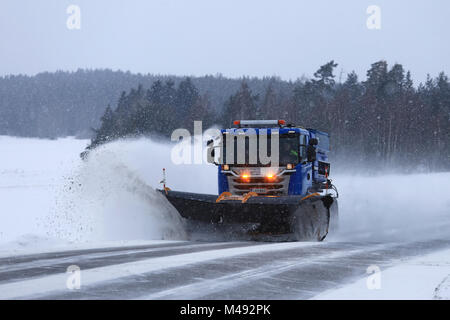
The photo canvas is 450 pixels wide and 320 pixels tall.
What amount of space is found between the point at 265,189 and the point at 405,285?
6.48m

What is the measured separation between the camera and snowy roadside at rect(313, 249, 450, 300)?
17.5 ft

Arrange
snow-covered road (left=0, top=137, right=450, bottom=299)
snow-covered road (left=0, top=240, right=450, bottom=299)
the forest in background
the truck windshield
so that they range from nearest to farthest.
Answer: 1. snow-covered road (left=0, top=240, right=450, bottom=299)
2. snow-covered road (left=0, top=137, right=450, bottom=299)
3. the truck windshield
4. the forest in background

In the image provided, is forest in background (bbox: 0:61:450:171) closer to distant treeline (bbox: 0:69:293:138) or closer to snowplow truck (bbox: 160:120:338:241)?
snowplow truck (bbox: 160:120:338:241)

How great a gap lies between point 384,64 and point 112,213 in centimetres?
6760

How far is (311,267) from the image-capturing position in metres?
7.27

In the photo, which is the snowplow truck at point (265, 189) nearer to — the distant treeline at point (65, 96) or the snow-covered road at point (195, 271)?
the snow-covered road at point (195, 271)

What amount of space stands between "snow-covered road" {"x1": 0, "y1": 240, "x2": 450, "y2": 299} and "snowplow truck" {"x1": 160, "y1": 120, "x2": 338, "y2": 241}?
1.68 m

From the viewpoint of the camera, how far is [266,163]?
12.4 meters

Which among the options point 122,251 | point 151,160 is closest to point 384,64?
point 151,160

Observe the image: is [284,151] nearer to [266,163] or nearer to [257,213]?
[266,163]

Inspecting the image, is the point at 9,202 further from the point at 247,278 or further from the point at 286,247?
the point at 247,278

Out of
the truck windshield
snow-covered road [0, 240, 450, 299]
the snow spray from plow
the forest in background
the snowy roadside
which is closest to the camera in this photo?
the snowy roadside

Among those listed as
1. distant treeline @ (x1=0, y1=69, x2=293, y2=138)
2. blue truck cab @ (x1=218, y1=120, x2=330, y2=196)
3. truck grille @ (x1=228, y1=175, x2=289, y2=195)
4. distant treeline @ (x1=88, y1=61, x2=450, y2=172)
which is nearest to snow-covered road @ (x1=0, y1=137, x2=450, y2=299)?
truck grille @ (x1=228, y1=175, x2=289, y2=195)

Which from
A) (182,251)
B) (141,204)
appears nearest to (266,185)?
(141,204)
